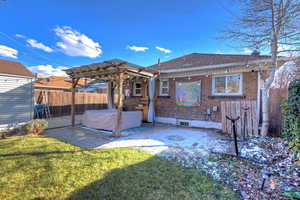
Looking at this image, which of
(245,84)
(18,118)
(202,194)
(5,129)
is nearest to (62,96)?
(18,118)

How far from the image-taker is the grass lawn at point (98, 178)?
1931 millimetres

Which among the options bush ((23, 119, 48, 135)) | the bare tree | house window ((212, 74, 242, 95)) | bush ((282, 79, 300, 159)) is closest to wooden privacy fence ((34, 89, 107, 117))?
bush ((23, 119, 48, 135))

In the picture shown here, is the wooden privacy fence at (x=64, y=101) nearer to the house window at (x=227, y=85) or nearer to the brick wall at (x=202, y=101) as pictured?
the brick wall at (x=202, y=101)

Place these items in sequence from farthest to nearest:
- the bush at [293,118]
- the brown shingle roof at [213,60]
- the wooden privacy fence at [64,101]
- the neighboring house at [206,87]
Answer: the wooden privacy fence at [64,101] → the brown shingle roof at [213,60] → the neighboring house at [206,87] → the bush at [293,118]

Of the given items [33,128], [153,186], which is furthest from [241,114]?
[33,128]

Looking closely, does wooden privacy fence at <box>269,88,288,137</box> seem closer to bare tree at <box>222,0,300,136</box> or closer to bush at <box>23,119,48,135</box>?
bare tree at <box>222,0,300,136</box>

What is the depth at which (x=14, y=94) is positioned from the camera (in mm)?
6359

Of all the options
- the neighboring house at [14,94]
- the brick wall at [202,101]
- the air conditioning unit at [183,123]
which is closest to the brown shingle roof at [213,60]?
the brick wall at [202,101]

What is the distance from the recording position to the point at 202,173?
2619 mm

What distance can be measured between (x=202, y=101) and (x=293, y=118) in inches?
177

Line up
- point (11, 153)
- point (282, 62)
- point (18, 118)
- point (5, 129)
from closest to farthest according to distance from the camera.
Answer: point (11, 153) < point (282, 62) < point (5, 129) < point (18, 118)

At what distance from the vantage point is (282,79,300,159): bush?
217 centimetres

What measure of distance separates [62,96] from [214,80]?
10.8 metres

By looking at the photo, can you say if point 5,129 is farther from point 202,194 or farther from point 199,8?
point 199,8
